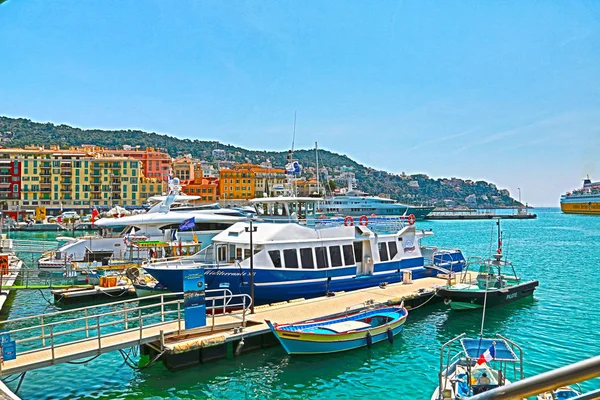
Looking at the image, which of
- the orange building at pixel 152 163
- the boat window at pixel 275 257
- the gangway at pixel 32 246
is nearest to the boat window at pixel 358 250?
the boat window at pixel 275 257

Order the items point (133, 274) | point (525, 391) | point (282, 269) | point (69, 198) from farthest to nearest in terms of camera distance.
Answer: point (69, 198), point (133, 274), point (282, 269), point (525, 391)

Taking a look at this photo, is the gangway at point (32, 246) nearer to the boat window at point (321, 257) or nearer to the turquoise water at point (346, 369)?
the turquoise water at point (346, 369)

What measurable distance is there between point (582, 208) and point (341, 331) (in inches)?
6267

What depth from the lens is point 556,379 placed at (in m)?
1.85

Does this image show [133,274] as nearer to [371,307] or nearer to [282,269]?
[282,269]

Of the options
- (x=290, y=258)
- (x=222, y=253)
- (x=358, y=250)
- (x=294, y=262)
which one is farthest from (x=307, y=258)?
(x=222, y=253)

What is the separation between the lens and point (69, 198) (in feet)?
353

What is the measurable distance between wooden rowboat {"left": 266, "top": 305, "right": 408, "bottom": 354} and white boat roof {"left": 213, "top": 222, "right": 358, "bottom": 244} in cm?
471

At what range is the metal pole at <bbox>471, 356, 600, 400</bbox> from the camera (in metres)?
1.82

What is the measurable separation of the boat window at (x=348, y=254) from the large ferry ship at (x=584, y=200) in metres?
141

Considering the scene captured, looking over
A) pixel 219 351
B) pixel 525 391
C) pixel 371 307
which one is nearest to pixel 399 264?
pixel 371 307

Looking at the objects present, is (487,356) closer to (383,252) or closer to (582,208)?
(383,252)

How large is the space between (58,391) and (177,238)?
23717 millimetres

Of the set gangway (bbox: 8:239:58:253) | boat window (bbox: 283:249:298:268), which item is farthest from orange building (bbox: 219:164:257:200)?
boat window (bbox: 283:249:298:268)
